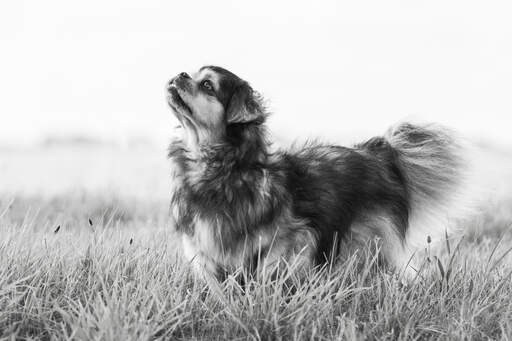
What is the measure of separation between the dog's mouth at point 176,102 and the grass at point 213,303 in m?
0.86

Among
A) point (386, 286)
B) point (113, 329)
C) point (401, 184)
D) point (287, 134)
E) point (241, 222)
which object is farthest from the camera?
point (287, 134)

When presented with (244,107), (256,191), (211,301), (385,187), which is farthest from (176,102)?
(385,187)

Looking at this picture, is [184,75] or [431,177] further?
[431,177]

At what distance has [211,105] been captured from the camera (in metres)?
3.83

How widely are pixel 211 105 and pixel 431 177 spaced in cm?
172

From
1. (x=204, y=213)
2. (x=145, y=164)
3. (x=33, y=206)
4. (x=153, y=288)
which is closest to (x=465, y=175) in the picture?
(x=204, y=213)

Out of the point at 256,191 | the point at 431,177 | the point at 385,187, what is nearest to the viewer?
the point at 256,191

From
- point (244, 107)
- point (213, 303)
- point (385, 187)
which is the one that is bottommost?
point (213, 303)

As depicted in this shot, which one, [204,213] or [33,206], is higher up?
[204,213]

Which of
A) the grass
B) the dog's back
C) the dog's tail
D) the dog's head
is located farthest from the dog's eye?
the dog's tail

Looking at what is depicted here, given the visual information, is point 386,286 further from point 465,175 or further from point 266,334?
point 465,175

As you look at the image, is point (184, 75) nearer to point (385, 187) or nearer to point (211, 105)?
point (211, 105)

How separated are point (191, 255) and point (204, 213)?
0.29m

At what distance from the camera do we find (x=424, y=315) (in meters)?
3.23
